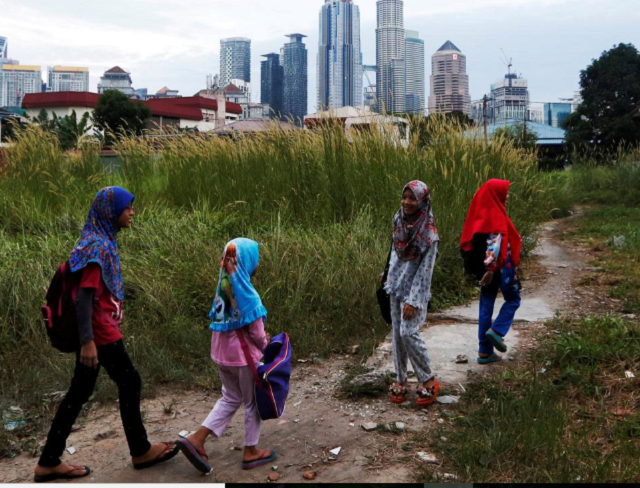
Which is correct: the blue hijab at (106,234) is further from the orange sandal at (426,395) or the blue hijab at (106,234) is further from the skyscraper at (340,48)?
the skyscraper at (340,48)

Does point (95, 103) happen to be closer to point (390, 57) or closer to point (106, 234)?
point (390, 57)

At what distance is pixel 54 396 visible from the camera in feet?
15.9

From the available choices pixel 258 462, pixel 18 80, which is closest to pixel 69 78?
pixel 18 80

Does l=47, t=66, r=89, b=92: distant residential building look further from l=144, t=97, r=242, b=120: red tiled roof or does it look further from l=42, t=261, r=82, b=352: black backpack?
l=42, t=261, r=82, b=352: black backpack

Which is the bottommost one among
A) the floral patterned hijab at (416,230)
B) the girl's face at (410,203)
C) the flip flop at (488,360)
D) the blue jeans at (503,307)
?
the flip flop at (488,360)

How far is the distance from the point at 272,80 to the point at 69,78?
2306cm

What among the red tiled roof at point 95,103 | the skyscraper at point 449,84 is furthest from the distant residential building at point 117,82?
the skyscraper at point 449,84

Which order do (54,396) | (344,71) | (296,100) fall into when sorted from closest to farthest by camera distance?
1. (54,396)
2. (344,71)
3. (296,100)

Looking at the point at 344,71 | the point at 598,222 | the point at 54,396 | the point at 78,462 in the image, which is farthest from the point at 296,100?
the point at 78,462

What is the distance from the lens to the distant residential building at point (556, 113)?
35.7 metres

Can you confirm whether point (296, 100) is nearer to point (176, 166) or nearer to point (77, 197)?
point (176, 166)

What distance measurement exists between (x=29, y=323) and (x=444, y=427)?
11.8ft

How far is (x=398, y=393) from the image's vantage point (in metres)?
4.47

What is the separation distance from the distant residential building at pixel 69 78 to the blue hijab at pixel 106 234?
27.4 metres
